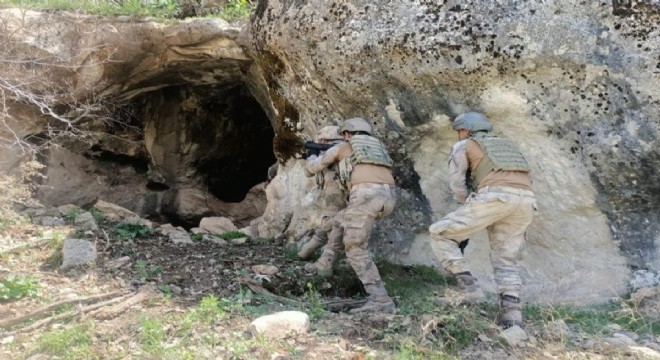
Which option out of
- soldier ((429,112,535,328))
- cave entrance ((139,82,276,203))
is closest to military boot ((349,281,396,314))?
soldier ((429,112,535,328))

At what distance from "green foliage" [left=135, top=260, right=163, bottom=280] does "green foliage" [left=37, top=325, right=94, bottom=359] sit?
1.38 m

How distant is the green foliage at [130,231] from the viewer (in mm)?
6391

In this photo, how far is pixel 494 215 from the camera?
14.6ft

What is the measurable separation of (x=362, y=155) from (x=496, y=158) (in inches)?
49.9

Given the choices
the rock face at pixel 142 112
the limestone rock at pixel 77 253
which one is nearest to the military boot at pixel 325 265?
the limestone rock at pixel 77 253

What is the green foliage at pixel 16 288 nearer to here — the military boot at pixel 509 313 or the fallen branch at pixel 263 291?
the fallen branch at pixel 263 291

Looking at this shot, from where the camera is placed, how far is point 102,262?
534 centimetres

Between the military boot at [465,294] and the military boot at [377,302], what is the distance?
1.36 ft

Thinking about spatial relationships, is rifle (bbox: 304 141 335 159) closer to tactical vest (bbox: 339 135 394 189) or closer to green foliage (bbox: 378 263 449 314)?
tactical vest (bbox: 339 135 394 189)

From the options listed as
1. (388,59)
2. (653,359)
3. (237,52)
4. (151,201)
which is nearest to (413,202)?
(388,59)

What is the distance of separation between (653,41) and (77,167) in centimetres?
857

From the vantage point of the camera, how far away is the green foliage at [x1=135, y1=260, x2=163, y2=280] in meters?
5.05

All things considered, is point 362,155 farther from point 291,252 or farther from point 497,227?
point 291,252

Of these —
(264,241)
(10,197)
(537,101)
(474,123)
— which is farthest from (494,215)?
(10,197)
